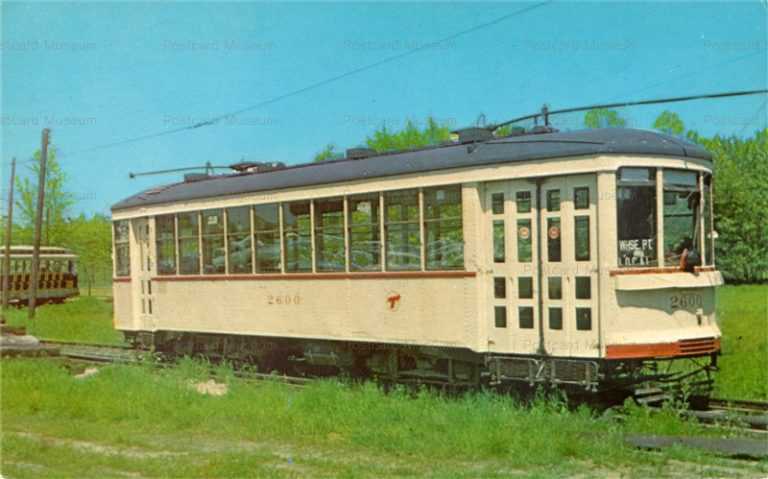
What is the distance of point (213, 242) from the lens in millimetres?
16062

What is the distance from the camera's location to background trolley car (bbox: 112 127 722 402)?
10609 mm

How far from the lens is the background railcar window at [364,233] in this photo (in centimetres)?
1286

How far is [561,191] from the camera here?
10953mm

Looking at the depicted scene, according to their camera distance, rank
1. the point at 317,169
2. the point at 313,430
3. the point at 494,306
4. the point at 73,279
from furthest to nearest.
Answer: the point at 73,279 < the point at 317,169 < the point at 494,306 < the point at 313,430

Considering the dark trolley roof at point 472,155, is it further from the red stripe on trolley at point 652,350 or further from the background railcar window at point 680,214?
the red stripe on trolley at point 652,350

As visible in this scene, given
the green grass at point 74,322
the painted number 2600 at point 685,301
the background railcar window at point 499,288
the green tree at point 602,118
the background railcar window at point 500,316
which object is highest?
the green tree at point 602,118

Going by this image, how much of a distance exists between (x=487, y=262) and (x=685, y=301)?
2430 mm

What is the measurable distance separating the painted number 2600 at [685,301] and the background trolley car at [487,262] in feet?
0.07

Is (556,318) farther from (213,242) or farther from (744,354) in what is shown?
(213,242)

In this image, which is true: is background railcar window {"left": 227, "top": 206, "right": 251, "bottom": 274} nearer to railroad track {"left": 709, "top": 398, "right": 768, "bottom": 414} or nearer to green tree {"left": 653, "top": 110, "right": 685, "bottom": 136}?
railroad track {"left": 709, "top": 398, "right": 768, "bottom": 414}

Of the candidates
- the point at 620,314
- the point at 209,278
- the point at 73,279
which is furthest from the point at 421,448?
the point at 73,279

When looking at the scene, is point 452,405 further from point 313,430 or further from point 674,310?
point 674,310

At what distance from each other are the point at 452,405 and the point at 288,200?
533 centimetres

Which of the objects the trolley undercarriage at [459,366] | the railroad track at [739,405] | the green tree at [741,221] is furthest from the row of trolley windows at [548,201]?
the green tree at [741,221]
